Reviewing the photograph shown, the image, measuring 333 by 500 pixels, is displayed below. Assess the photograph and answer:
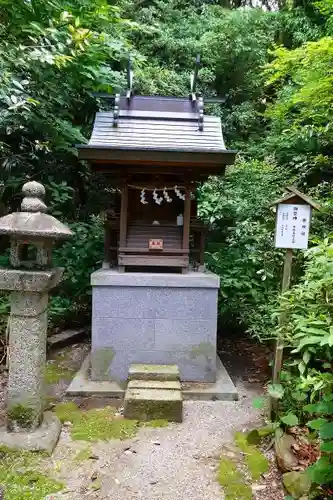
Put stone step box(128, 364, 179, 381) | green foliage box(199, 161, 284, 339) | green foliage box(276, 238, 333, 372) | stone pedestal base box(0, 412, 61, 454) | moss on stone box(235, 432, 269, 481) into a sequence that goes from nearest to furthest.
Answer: green foliage box(276, 238, 333, 372)
moss on stone box(235, 432, 269, 481)
stone pedestal base box(0, 412, 61, 454)
stone step box(128, 364, 179, 381)
green foliage box(199, 161, 284, 339)

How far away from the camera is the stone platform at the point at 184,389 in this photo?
462 centimetres

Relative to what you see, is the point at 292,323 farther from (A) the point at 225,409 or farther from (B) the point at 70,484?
(B) the point at 70,484

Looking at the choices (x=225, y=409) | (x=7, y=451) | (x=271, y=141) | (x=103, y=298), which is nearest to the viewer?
(x=7, y=451)

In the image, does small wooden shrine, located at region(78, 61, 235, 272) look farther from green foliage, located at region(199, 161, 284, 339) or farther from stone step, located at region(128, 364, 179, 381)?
stone step, located at region(128, 364, 179, 381)

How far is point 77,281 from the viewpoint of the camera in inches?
274

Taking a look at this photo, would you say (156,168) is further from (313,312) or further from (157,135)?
Result: (313,312)

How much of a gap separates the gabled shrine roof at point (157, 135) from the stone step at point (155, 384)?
8.56ft

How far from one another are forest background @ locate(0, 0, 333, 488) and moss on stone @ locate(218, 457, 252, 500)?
76 cm

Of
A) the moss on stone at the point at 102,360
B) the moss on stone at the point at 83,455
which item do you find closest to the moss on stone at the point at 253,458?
the moss on stone at the point at 83,455

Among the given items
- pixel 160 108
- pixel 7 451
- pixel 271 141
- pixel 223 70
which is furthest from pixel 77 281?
pixel 223 70

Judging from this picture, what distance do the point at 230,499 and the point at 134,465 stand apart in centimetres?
87

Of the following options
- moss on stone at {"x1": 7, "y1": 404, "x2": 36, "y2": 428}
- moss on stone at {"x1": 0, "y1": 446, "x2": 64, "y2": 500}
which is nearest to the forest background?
moss on stone at {"x1": 0, "y1": 446, "x2": 64, "y2": 500}

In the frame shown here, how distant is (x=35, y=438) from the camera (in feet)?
11.2

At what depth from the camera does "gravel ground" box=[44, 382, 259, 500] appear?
9.71 ft
